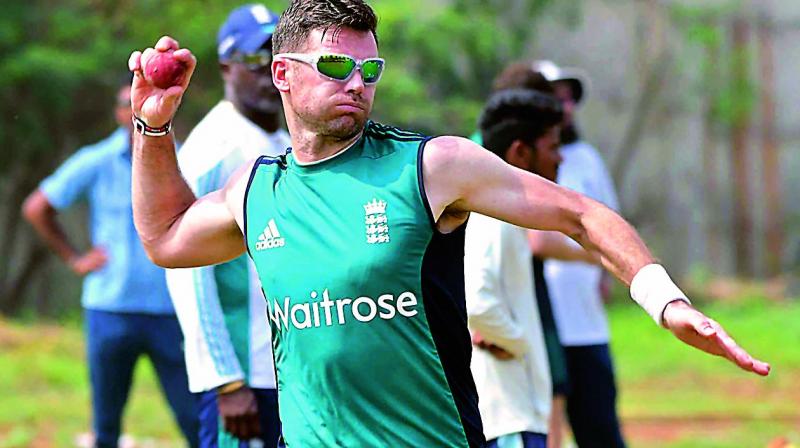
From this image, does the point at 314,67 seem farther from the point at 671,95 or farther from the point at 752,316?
the point at 671,95

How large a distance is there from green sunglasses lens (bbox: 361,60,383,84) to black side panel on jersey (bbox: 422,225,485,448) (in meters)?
0.47

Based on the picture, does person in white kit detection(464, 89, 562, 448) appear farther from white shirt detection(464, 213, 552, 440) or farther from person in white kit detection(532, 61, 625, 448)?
person in white kit detection(532, 61, 625, 448)

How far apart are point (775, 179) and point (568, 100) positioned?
13545 mm

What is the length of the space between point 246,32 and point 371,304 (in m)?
2.52

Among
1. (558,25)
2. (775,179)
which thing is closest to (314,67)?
(558,25)

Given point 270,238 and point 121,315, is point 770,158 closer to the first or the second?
point 121,315

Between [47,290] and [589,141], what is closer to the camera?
[47,290]

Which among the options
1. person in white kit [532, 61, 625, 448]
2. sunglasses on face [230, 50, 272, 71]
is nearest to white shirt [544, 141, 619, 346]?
person in white kit [532, 61, 625, 448]

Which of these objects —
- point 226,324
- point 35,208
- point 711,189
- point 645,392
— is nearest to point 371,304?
point 226,324

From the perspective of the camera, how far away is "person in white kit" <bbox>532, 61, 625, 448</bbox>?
7.44 meters

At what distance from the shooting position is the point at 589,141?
21.0m

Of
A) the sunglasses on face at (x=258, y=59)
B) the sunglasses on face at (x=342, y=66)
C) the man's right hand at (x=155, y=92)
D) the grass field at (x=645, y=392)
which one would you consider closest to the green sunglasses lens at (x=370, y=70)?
the sunglasses on face at (x=342, y=66)

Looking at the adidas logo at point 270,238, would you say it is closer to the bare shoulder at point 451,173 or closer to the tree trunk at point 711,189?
the bare shoulder at point 451,173

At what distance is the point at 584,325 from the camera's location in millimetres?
7742
